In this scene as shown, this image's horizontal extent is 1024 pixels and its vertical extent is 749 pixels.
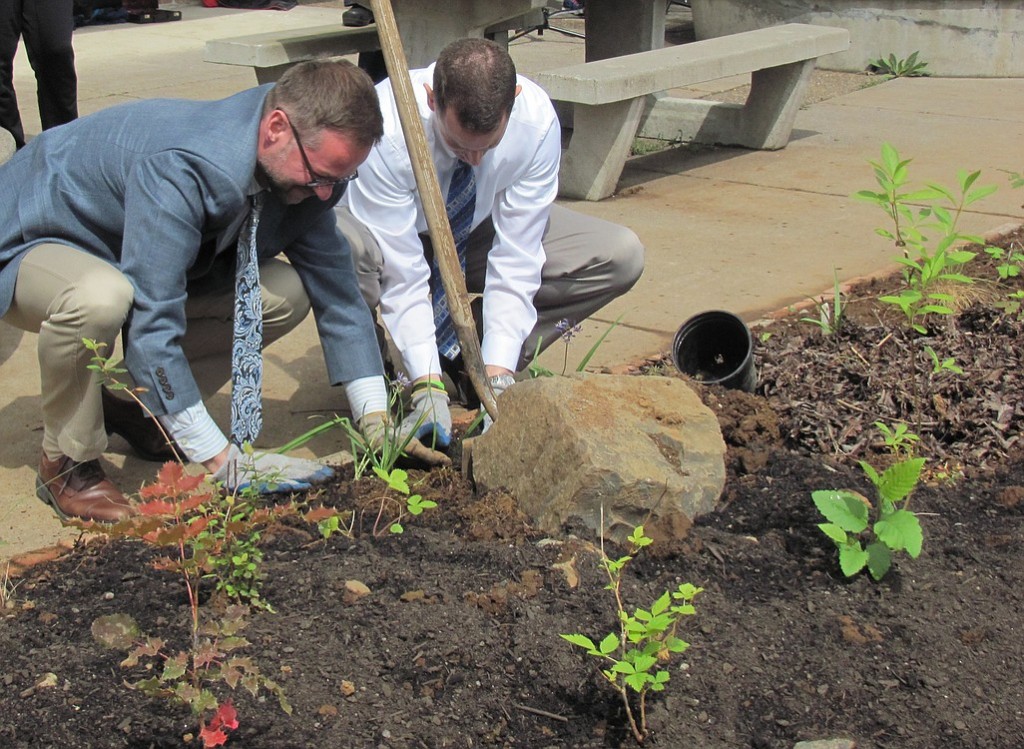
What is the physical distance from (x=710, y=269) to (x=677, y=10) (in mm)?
9850

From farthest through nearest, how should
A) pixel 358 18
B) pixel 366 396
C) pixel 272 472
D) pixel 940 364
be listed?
pixel 358 18
pixel 940 364
pixel 366 396
pixel 272 472

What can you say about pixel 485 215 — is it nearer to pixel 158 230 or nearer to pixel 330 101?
pixel 330 101

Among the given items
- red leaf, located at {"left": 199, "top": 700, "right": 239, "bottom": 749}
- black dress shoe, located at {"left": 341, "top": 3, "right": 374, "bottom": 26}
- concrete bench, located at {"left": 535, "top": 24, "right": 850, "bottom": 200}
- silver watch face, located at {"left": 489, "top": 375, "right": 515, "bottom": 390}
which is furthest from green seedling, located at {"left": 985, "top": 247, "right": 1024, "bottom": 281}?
black dress shoe, located at {"left": 341, "top": 3, "right": 374, "bottom": 26}

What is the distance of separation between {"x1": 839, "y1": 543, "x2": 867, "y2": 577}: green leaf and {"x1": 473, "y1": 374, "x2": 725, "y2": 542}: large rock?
1.26 ft

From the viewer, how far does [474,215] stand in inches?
151

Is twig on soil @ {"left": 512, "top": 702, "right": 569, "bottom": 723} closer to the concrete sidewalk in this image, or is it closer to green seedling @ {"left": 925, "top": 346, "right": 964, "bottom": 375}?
the concrete sidewalk

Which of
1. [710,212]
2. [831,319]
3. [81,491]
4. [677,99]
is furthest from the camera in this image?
[677,99]

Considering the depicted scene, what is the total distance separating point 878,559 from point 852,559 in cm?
7

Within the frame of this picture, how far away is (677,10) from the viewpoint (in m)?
14.2

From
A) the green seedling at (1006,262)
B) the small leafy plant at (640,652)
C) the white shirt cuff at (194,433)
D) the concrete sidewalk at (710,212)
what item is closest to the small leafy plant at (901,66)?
the concrete sidewalk at (710,212)

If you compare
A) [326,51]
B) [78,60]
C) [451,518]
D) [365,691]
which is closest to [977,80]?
[326,51]

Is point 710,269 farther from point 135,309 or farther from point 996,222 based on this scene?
point 135,309

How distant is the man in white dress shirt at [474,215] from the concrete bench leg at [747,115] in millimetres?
3675

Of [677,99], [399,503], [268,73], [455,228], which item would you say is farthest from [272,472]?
[677,99]
